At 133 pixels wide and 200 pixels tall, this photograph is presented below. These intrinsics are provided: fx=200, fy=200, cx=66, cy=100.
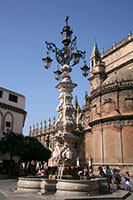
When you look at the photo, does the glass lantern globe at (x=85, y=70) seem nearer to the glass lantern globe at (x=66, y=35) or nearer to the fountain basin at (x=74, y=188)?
the glass lantern globe at (x=66, y=35)

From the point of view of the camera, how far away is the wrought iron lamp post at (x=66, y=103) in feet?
29.8

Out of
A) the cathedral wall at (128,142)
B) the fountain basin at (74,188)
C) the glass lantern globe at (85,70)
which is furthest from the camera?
the cathedral wall at (128,142)

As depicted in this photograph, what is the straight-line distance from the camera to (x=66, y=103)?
10.2 metres

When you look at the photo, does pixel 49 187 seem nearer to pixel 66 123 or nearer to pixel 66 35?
pixel 66 123

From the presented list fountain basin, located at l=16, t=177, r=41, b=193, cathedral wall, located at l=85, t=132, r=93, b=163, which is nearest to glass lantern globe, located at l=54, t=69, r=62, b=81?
fountain basin, located at l=16, t=177, r=41, b=193

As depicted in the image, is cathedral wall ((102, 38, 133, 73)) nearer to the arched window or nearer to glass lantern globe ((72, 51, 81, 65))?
the arched window

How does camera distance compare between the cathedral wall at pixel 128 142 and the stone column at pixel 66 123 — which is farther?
the cathedral wall at pixel 128 142

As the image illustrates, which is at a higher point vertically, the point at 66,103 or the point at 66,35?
the point at 66,35

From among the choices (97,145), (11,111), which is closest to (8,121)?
(11,111)

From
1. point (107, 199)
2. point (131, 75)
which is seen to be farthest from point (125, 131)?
point (107, 199)

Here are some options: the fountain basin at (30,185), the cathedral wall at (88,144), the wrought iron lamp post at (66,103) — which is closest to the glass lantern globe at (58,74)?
the wrought iron lamp post at (66,103)

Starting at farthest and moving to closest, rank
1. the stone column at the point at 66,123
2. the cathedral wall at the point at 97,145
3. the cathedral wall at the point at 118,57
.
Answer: the cathedral wall at the point at 118,57, the cathedral wall at the point at 97,145, the stone column at the point at 66,123

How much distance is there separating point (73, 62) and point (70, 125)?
369 centimetres

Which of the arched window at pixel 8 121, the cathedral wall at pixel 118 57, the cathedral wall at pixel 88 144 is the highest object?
the cathedral wall at pixel 118 57
